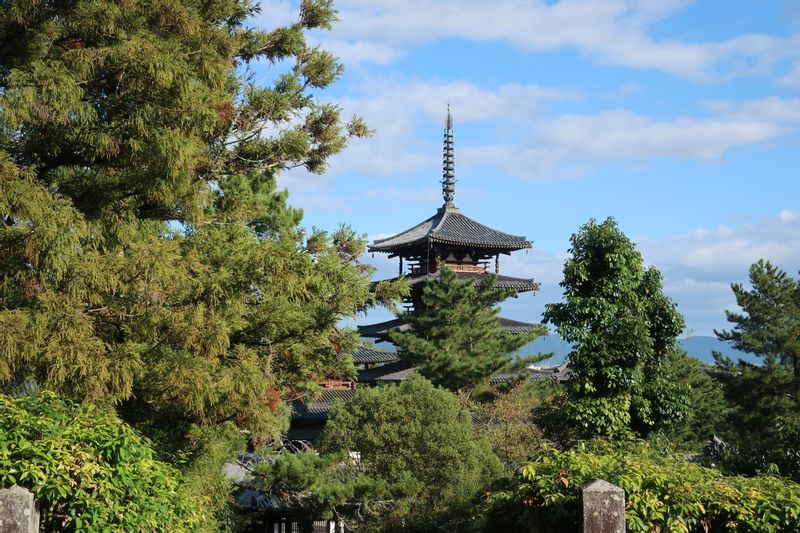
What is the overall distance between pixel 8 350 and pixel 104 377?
0.91m

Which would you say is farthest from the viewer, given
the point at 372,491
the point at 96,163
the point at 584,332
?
the point at 372,491

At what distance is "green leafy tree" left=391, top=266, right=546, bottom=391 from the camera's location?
27.6m

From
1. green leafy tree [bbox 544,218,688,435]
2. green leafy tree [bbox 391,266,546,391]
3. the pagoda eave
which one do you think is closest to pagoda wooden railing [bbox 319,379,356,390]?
green leafy tree [bbox 391,266,546,391]

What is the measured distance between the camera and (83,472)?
17.6ft

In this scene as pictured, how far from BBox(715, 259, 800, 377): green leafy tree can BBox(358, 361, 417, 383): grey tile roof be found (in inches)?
452

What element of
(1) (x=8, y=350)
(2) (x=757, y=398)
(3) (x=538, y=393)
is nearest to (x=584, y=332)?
(1) (x=8, y=350)

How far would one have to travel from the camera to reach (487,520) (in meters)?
7.34

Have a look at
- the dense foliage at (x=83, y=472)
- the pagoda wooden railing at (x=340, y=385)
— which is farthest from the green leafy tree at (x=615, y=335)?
the pagoda wooden railing at (x=340, y=385)

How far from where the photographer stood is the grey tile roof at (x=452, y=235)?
35469 mm

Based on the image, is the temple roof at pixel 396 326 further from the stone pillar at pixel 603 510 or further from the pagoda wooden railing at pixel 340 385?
the stone pillar at pixel 603 510

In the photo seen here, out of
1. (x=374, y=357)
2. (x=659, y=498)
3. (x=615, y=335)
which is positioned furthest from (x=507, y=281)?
(x=659, y=498)

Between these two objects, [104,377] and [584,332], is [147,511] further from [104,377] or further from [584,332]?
[584,332]

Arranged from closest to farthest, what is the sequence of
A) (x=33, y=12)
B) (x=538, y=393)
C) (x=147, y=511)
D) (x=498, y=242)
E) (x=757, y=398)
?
1. (x=147, y=511)
2. (x=33, y=12)
3. (x=538, y=393)
4. (x=757, y=398)
5. (x=498, y=242)

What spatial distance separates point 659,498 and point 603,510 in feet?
2.92
